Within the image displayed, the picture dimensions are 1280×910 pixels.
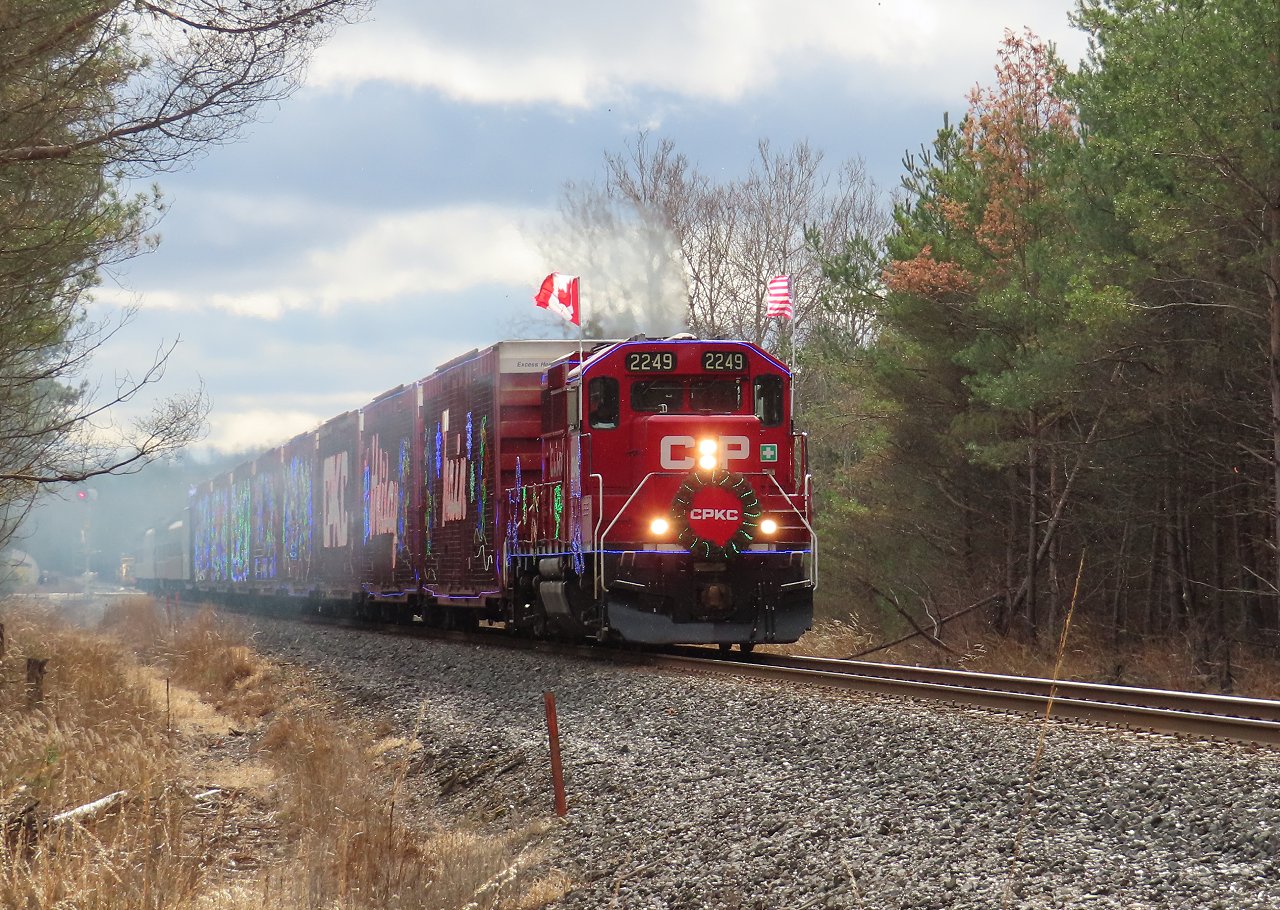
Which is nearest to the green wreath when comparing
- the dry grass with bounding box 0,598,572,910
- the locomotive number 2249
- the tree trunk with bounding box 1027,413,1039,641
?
the locomotive number 2249

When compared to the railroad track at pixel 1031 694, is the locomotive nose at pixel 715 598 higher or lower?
higher

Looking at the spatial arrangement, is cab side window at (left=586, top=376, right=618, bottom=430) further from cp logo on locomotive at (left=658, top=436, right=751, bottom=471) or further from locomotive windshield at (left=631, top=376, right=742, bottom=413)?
Result: cp logo on locomotive at (left=658, top=436, right=751, bottom=471)

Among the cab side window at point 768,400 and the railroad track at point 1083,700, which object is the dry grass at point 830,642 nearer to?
the cab side window at point 768,400

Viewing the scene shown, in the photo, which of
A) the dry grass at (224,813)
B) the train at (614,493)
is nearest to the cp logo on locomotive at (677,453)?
the train at (614,493)

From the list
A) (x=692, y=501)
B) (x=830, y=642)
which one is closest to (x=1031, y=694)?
(x=692, y=501)

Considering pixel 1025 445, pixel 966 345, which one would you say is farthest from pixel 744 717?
pixel 966 345

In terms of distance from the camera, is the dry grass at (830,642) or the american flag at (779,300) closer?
the dry grass at (830,642)

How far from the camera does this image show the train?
1446 cm

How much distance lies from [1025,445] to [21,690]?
13.8 metres

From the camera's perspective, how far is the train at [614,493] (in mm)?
14461

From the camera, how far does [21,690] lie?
15.2 metres

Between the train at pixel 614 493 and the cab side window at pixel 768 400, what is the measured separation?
2 cm

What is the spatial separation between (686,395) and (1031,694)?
5.97m

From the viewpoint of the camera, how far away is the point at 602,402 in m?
14.9
